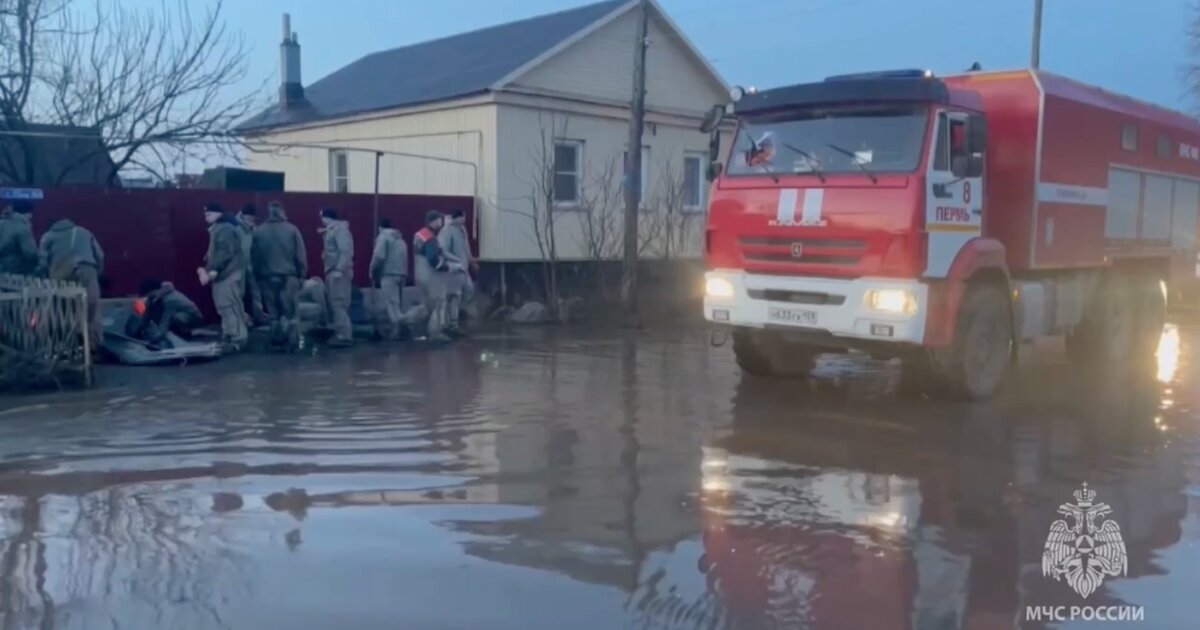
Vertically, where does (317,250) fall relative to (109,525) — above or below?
above

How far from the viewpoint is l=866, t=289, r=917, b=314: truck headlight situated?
34.3ft

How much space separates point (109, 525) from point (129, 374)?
636 cm

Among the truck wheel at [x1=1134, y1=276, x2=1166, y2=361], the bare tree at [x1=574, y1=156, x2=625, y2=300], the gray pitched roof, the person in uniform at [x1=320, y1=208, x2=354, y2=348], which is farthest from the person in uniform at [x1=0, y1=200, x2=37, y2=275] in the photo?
the truck wheel at [x1=1134, y1=276, x2=1166, y2=361]

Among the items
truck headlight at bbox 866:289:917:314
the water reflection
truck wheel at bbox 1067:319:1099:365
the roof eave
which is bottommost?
the water reflection

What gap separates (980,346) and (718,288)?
270 cm

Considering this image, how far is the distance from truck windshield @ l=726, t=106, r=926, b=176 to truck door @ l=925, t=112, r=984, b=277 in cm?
24

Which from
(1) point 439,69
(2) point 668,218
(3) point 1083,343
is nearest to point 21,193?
(1) point 439,69

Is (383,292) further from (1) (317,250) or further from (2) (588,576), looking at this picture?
(2) (588,576)

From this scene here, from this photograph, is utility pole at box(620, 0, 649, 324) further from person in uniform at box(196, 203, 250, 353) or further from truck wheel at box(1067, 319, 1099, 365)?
truck wheel at box(1067, 319, 1099, 365)

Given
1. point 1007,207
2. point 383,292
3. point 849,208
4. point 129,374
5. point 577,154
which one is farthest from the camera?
point 577,154

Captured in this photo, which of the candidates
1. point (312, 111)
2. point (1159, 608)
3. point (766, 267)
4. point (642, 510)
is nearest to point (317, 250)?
point (312, 111)

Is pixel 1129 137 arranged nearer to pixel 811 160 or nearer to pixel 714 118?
pixel 811 160

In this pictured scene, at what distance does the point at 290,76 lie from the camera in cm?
2723

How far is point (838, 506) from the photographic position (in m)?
7.64
